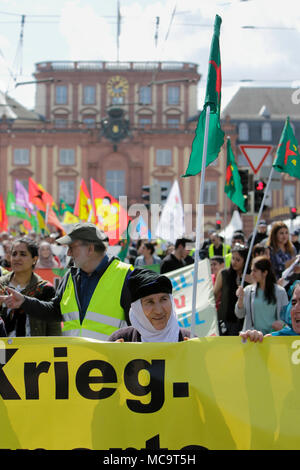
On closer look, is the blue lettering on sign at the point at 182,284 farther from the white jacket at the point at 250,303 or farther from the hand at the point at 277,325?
the hand at the point at 277,325

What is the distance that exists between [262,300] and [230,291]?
1172mm

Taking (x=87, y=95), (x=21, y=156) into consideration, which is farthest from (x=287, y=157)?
(x=87, y=95)

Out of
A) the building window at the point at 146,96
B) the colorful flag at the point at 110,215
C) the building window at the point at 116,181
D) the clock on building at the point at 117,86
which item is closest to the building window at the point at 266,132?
the building window at the point at 146,96

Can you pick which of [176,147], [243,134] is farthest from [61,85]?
[243,134]

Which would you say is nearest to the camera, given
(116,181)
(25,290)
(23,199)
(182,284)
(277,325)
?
(25,290)

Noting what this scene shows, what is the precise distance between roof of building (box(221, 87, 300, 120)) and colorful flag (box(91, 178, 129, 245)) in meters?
51.9

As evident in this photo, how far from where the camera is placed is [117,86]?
65.0 m

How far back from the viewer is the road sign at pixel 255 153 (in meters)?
10.5

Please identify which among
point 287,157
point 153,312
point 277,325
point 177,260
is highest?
point 287,157

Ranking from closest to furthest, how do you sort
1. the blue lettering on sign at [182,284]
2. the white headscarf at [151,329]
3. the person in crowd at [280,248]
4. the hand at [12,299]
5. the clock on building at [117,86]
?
the white headscarf at [151,329]
the hand at [12,299]
the blue lettering on sign at [182,284]
the person in crowd at [280,248]
the clock on building at [117,86]

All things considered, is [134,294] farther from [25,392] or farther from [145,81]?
[145,81]

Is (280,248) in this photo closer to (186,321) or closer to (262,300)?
(186,321)

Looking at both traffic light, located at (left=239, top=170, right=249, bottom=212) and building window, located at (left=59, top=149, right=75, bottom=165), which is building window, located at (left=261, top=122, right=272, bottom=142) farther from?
traffic light, located at (left=239, top=170, right=249, bottom=212)

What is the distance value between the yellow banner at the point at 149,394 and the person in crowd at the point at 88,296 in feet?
3.18
